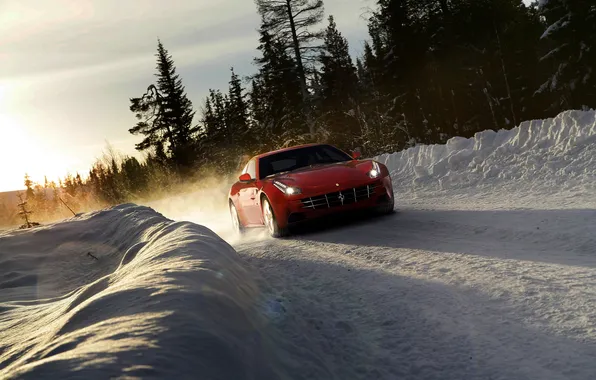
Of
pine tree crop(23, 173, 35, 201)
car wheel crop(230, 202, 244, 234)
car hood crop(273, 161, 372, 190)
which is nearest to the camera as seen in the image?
car hood crop(273, 161, 372, 190)

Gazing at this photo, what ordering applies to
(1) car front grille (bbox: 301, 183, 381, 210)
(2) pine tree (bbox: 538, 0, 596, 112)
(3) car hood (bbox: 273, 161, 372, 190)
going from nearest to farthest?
1. (1) car front grille (bbox: 301, 183, 381, 210)
2. (3) car hood (bbox: 273, 161, 372, 190)
3. (2) pine tree (bbox: 538, 0, 596, 112)

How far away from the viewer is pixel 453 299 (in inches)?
128

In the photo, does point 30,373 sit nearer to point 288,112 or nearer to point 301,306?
point 301,306

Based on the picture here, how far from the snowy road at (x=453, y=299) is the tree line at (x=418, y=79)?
21.5 m

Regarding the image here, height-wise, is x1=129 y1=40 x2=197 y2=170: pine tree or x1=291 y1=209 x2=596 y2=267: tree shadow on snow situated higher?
x1=129 y1=40 x2=197 y2=170: pine tree

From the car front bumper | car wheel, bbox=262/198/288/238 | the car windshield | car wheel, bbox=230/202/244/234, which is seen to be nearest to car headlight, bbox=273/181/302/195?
the car front bumper

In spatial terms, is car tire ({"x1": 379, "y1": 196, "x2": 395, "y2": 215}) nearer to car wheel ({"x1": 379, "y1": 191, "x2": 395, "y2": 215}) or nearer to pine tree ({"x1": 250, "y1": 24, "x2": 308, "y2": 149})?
car wheel ({"x1": 379, "y1": 191, "x2": 395, "y2": 215})

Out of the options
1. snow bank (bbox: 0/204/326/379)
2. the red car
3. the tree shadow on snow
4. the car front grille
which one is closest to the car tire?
the red car

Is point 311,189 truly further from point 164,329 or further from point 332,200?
point 164,329

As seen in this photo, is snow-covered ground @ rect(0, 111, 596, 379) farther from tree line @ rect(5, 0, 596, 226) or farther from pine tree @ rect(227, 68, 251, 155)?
pine tree @ rect(227, 68, 251, 155)

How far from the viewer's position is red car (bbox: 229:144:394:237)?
22.9ft

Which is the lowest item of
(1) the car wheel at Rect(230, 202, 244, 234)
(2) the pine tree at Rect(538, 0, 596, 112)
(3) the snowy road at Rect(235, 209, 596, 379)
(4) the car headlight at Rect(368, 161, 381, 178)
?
(3) the snowy road at Rect(235, 209, 596, 379)

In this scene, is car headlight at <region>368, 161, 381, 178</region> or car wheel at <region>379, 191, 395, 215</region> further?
car wheel at <region>379, 191, 395, 215</region>

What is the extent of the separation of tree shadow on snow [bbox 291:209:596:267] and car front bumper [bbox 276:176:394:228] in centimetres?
21
